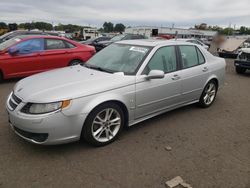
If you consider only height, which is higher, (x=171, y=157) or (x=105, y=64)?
(x=105, y=64)

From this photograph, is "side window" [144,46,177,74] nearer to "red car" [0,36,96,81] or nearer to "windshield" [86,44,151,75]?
"windshield" [86,44,151,75]

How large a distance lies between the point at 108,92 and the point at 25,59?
4.76m

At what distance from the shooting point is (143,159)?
328cm

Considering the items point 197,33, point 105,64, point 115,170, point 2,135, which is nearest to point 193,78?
point 105,64

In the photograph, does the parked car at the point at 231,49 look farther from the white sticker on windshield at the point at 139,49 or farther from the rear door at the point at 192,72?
the white sticker on windshield at the point at 139,49

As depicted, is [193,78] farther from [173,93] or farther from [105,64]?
[105,64]

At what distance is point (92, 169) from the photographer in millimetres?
3035

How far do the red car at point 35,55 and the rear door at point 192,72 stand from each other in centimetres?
446

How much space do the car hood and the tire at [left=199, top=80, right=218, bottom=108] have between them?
2.24 meters

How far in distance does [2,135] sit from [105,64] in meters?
2.02

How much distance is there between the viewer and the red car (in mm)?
7078

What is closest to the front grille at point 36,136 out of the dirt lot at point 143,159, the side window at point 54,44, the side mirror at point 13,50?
the dirt lot at point 143,159

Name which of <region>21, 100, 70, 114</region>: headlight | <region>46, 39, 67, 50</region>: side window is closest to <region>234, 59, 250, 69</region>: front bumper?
<region>46, 39, 67, 50</region>: side window

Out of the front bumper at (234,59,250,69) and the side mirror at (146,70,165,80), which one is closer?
the side mirror at (146,70,165,80)
